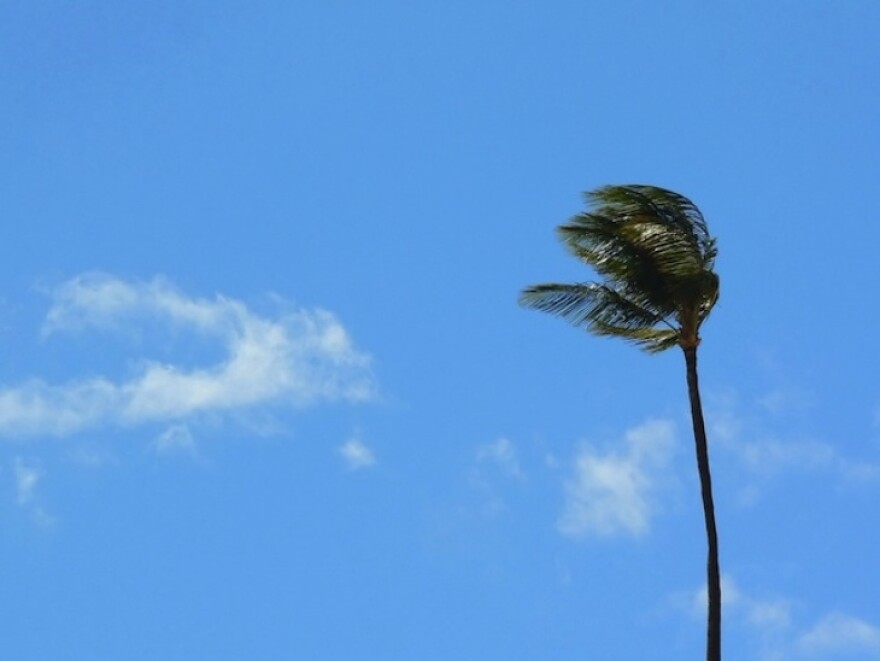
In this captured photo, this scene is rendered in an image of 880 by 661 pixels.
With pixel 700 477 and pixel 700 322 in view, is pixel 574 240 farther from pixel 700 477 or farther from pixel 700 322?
pixel 700 477

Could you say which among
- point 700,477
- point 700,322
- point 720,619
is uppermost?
point 700,322

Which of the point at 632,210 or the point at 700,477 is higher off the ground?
the point at 632,210

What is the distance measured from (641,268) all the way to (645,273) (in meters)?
0.13

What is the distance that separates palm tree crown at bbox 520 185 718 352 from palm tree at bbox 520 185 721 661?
0.02 m

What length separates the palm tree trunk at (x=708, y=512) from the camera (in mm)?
37062

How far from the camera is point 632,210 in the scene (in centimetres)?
4044

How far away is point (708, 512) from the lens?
38062mm

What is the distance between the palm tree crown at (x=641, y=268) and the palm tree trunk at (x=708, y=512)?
723 mm

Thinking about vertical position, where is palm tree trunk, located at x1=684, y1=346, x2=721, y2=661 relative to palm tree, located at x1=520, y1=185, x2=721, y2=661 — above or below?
below

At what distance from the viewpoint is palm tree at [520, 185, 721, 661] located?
130 ft

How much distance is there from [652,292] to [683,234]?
4.33ft

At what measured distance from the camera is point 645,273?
4009 centimetres

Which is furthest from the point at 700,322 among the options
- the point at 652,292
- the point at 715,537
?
the point at 715,537

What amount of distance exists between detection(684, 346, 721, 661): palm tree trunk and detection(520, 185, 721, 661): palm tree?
2cm
